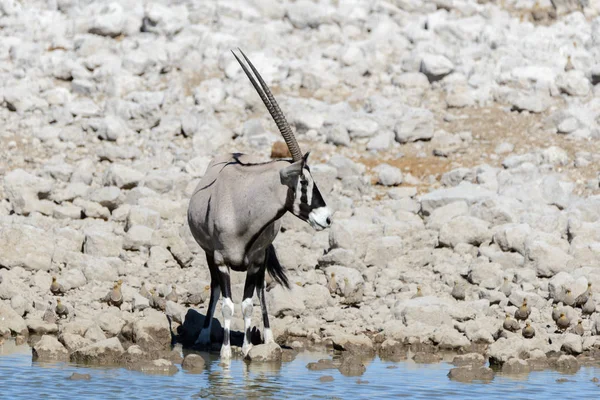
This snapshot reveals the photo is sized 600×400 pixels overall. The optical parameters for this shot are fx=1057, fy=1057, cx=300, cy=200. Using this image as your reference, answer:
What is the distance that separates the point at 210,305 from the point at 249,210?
1657 mm

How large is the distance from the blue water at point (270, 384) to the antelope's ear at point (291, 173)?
188 centimetres

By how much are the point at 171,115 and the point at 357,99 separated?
4.36 metres

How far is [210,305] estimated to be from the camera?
12.1 m

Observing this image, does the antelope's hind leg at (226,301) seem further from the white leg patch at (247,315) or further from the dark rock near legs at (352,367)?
the dark rock near legs at (352,367)

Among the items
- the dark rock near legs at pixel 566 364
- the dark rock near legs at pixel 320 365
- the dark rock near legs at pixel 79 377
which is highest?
the dark rock near legs at pixel 566 364

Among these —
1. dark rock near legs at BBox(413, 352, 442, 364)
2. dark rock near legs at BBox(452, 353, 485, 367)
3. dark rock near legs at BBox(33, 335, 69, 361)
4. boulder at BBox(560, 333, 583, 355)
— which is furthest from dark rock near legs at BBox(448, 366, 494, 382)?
dark rock near legs at BBox(33, 335, 69, 361)

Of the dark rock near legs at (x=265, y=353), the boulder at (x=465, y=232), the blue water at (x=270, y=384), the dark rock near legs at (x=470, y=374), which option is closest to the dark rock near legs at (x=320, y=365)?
the blue water at (x=270, y=384)

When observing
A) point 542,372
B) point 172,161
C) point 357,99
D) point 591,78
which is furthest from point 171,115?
point 542,372

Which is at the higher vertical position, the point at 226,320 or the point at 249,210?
the point at 249,210

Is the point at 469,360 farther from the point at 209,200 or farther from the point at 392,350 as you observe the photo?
the point at 209,200

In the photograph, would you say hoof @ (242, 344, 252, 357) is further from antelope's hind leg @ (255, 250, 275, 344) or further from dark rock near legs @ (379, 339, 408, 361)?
dark rock near legs @ (379, 339, 408, 361)

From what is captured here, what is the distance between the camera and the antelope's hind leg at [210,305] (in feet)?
39.3

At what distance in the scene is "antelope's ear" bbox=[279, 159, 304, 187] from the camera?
10445mm

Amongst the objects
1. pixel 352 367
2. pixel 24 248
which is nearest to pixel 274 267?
pixel 352 367
